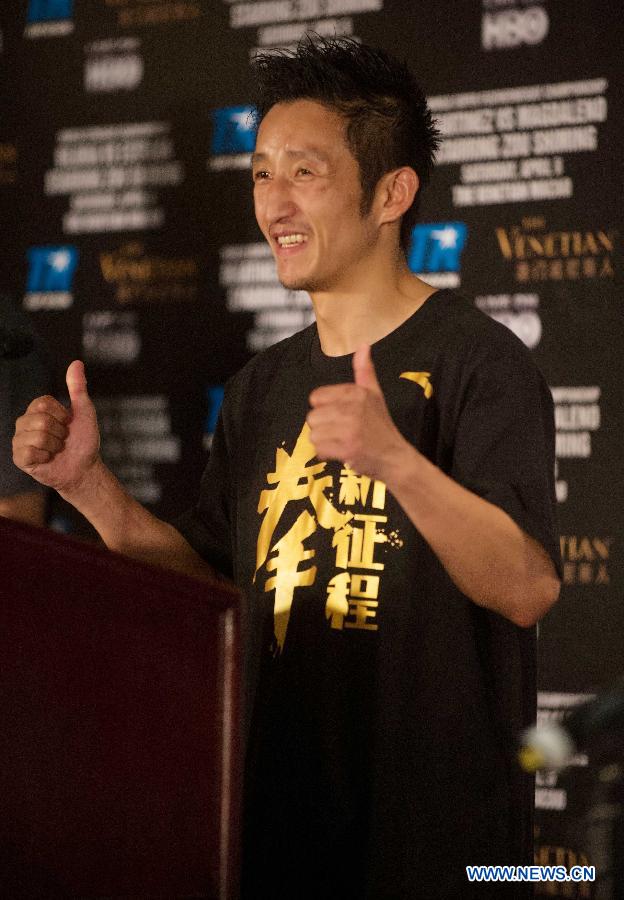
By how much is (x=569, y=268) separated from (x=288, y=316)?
0.65 m

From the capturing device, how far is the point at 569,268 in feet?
7.27

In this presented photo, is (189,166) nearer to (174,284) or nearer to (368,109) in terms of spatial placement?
(174,284)

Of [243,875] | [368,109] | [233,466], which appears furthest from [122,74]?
[243,875]

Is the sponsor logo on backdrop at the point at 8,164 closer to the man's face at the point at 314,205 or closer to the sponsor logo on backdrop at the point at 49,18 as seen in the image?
the sponsor logo on backdrop at the point at 49,18

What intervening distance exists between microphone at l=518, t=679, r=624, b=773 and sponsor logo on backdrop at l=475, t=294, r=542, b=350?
1.43 meters

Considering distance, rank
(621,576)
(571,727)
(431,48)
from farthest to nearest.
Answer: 1. (431,48)
2. (621,576)
3. (571,727)

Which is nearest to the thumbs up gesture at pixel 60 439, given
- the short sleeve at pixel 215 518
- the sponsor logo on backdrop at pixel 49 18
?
the short sleeve at pixel 215 518

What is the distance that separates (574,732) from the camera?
0.85 meters

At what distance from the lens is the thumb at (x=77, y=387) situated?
1606mm

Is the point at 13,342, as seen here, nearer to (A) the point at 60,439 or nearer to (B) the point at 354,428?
(A) the point at 60,439

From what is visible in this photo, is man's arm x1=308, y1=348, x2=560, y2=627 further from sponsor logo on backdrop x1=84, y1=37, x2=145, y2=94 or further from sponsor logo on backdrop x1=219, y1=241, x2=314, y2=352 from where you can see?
sponsor logo on backdrop x1=84, y1=37, x2=145, y2=94

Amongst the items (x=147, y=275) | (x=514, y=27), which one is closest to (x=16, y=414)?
(x=147, y=275)

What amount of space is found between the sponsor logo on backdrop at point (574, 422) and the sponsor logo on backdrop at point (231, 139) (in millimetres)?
933

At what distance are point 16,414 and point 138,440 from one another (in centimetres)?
41
